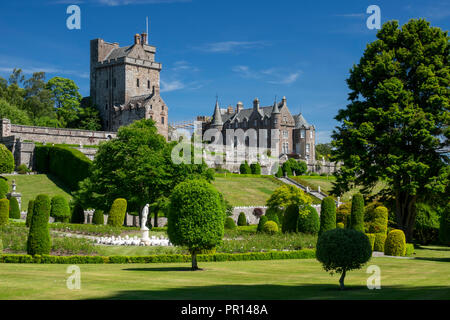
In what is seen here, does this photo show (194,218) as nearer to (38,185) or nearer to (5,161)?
(5,161)

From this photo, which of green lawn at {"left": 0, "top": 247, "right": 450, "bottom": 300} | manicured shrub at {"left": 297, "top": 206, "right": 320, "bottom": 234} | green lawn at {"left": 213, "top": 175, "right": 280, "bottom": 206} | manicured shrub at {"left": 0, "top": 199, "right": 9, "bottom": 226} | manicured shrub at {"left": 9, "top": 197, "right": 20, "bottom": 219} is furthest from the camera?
green lawn at {"left": 213, "top": 175, "right": 280, "bottom": 206}

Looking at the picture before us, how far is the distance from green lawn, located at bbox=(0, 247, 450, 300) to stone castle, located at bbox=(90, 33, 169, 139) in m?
60.1

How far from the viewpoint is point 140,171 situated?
3819 cm

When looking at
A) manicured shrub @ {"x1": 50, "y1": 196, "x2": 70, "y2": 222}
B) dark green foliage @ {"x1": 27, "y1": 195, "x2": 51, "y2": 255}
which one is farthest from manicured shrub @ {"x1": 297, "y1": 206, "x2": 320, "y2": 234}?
manicured shrub @ {"x1": 50, "y1": 196, "x2": 70, "y2": 222}

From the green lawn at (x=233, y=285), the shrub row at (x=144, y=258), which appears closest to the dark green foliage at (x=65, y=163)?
the shrub row at (x=144, y=258)

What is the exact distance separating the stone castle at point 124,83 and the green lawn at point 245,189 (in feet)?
54.6

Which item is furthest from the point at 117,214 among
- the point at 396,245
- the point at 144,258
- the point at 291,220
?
the point at 396,245

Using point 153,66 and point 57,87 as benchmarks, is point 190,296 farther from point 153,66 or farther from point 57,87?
point 57,87

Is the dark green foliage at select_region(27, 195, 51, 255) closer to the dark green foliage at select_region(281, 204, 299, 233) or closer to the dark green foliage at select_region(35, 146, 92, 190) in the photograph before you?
the dark green foliage at select_region(281, 204, 299, 233)

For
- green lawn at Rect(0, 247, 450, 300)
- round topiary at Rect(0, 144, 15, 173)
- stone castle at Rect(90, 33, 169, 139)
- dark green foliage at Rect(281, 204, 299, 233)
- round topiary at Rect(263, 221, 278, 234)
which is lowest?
green lawn at Rect(0, 247, 450, 300)

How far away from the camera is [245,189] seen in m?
63.0

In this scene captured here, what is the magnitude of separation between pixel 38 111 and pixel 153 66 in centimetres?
2091

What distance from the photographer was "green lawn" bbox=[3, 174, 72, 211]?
49594 mm
